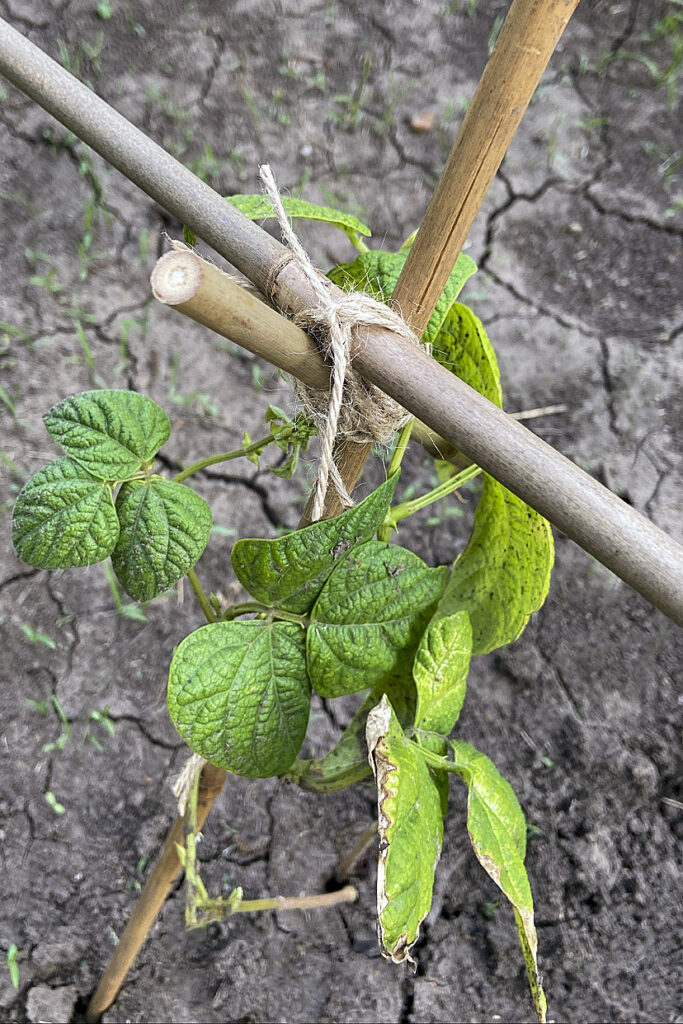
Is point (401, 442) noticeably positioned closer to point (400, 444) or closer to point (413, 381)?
point (400, 444)

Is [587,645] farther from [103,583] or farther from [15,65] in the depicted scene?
[15,65]

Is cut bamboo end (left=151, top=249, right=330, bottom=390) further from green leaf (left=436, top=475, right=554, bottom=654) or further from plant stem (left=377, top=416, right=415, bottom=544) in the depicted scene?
green leaf (left=436, top=475, right=554, bottom=654)

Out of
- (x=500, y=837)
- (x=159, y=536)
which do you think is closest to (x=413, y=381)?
(x=159, y=536)

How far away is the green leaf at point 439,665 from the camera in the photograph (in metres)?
0.67

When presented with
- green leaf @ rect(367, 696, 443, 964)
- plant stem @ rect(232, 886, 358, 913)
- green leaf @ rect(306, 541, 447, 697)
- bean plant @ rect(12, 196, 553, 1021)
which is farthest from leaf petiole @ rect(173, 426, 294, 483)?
plant stem @ rect(232, 886, 358, 913)

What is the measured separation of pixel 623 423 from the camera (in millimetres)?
1513

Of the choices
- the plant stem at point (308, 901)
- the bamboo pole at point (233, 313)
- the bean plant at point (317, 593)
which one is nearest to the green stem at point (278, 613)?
the bean plant at point (317, 593)

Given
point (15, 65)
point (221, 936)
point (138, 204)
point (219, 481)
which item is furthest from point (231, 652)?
point (138, 204)

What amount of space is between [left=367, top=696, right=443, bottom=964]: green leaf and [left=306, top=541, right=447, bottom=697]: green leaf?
0.06 metres

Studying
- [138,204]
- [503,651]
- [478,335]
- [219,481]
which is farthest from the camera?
[138,204]

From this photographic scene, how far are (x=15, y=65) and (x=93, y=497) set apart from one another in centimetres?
34

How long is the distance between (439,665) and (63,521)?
36 centimetres

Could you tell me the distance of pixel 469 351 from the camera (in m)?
0.71

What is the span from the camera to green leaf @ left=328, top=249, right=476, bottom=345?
26.1 inches
